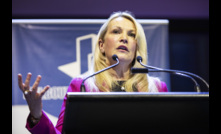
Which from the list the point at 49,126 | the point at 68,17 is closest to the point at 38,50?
the point at 68,17

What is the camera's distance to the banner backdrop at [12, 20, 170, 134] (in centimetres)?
316

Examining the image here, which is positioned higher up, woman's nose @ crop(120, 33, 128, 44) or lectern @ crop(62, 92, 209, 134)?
woman's nose @ crop(120, 33, 128, 44)

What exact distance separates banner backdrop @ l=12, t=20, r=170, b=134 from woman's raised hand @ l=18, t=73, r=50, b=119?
6.63ft

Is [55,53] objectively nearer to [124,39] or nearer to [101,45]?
[101,45]

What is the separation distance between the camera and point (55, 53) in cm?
327

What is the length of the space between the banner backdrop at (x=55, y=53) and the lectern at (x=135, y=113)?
88.6 inches

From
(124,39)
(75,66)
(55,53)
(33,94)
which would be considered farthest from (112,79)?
(55,53)

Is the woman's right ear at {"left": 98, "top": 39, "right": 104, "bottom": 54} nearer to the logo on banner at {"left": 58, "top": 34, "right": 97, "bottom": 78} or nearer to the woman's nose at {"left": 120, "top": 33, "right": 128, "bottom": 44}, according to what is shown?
the woman's nose at {"left": 120, "top": 33, "right": 128, "bottom": 44}

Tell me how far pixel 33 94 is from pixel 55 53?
2.19m

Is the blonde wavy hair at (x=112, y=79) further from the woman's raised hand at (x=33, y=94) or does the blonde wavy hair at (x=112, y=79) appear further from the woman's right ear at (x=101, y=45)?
the woman's raised hand at (x=33, y=94)

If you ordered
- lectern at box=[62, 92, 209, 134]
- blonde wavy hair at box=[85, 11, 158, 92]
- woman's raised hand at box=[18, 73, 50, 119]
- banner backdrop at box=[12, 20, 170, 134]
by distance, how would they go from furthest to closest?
banner backdrop at box=[12, 20, 170, 134], blonde wavy hair at box=[85, 11, 158, 92], woman's raised hand at box=[18, 73, 50, 119], lectern at box=[62, 92, 209, 134]

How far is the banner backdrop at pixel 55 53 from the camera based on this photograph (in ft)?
10.4

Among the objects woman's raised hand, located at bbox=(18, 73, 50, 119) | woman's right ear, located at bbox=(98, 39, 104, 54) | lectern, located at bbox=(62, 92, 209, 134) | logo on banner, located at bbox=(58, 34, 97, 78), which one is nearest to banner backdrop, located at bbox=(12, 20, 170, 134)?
logo on banner, located at bbox=(58, 34, 97, 78)
